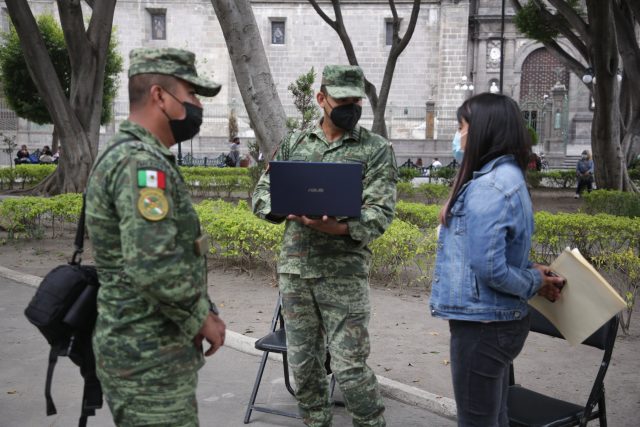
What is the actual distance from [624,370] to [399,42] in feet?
39.8

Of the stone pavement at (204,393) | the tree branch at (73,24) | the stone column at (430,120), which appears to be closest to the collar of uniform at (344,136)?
the stone pavement at (204,393)

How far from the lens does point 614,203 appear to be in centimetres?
1227

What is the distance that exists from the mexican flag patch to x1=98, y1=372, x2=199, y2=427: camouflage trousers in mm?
650

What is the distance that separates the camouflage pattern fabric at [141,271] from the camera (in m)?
2.18

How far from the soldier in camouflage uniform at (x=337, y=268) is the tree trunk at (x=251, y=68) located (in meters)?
3.83

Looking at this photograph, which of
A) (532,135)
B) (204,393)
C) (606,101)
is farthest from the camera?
(606,101)

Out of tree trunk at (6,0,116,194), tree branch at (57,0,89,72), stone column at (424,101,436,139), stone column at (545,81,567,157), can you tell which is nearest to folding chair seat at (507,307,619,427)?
tree trunk at (6,0,116,194)

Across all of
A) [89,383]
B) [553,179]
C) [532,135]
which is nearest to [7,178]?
[532,135]

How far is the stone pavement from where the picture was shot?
4.29 m

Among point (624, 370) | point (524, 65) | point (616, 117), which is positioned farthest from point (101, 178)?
point (524, 65)

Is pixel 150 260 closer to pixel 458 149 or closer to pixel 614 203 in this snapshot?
pixel 458 149

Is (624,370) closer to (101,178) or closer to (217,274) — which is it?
(101,178)

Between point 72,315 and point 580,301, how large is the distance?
200 cm

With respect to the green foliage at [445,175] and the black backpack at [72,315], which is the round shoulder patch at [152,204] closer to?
the black backpack at [72,315]
